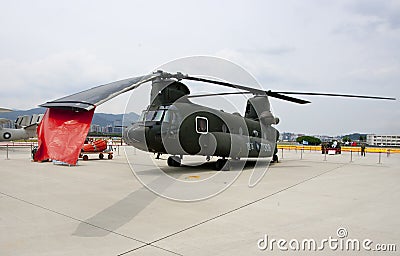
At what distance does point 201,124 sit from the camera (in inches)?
461

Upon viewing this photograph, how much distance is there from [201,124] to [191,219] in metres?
6.49

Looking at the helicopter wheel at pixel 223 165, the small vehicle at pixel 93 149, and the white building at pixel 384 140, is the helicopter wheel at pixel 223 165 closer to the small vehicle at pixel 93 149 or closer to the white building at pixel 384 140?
the small vehicle at pixel 93 149

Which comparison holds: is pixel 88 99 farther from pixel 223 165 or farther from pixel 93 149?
pixel 93 149

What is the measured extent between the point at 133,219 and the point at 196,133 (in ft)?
20.6

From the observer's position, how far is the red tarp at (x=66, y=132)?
140 inches

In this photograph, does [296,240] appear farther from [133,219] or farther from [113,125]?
[113,125]

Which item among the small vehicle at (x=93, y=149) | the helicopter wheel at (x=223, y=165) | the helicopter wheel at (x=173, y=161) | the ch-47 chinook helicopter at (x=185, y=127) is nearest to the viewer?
the ch-47 chinook helicopter at (x=185, y=127)

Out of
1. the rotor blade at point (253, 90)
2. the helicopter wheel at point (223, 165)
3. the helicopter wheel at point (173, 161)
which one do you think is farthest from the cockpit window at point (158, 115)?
the helicopter wheel at point (223, 165)

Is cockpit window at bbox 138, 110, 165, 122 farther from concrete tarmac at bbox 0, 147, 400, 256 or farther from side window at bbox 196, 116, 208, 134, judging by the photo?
concrete tarmac at bbox 0, 147, 400, 256

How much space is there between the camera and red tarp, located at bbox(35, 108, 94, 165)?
3568mm

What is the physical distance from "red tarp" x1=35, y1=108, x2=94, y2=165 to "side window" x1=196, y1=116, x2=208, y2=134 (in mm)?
7965

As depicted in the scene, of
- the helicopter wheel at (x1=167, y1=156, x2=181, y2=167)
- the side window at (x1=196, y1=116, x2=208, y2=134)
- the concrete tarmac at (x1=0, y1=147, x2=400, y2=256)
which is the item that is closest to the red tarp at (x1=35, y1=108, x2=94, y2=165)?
the concrete tarmac at (x1=0, y1=147, x2=400, y2=256)

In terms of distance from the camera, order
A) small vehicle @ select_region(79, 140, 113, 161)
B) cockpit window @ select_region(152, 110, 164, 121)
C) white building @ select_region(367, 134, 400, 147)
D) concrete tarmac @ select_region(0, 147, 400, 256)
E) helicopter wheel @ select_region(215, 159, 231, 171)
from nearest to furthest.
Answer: concrete tarmac @ select_region(0, 147, 400, 256) < cockpit window @ select_region(152, 110, 164, 121) < helicopter wheel @ select_region(215, 159, 231, 171) < small vehicle @ select_region(79, 140, 113, 161) < white building @ select_region(367, 134, 400, 147)

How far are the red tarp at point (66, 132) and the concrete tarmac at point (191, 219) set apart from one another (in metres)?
1.28
